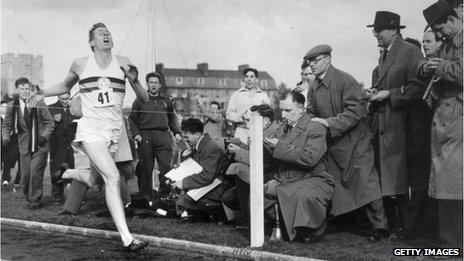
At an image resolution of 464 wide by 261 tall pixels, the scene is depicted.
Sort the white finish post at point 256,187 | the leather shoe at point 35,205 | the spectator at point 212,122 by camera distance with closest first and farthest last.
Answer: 1. the white finish post at point 256,187
2. the leather shoe at point 35,205
3. the spectator at point 212,122

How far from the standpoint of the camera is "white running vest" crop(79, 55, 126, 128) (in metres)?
7.10

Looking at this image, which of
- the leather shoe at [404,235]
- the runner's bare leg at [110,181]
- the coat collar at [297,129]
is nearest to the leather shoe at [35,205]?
the runner's bare leg at [110,181]

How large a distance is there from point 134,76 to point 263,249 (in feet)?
7.93

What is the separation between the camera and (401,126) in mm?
6609

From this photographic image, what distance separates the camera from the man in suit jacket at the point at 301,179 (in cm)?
632

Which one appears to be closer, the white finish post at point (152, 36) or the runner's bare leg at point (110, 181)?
the runner's bare leg at point (110, 181)

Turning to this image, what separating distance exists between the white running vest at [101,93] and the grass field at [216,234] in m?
1.42

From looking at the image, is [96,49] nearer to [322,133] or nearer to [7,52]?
[322,133]

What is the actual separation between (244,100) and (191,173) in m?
2.17

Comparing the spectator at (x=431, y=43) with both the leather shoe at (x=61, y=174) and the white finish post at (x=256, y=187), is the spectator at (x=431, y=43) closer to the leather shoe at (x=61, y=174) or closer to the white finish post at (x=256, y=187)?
the white finish post at (x=256, y=187)

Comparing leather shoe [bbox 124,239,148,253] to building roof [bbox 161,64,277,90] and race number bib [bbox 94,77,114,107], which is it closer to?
race number bib [bbox 94,77,114,107]

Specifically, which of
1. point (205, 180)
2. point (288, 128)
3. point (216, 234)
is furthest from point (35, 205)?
point (288, 128)

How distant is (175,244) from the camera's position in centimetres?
668

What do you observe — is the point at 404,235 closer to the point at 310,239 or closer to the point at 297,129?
the point at 310,239
